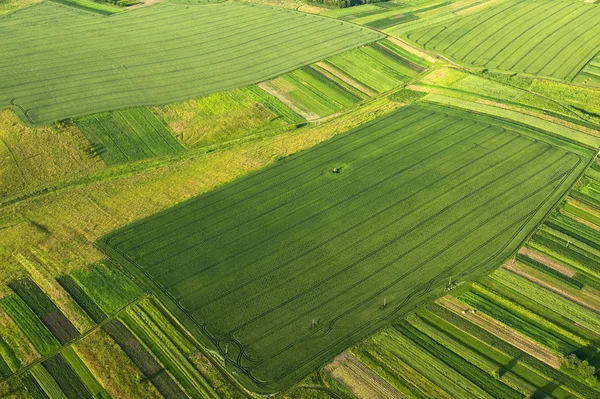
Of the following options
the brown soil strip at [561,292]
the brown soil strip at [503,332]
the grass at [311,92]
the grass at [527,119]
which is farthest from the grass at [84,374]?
the grass at [527,119]

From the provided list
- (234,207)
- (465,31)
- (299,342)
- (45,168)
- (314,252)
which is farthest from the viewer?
(465,31)

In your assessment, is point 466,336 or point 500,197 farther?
point 500,197

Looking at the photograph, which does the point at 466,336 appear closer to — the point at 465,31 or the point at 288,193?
the point at 288,193

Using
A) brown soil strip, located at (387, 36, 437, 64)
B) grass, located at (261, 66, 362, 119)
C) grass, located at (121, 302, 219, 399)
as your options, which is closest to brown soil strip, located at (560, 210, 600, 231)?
grass, located at (261, 66, 362, 119)

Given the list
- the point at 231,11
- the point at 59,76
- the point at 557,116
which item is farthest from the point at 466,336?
the point at 231,11

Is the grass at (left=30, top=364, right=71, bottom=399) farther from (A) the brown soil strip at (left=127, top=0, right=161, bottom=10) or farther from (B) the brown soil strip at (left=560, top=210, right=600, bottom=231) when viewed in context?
(A) the brown soil strip at (left=127, top=0, right=161, bottom=10)

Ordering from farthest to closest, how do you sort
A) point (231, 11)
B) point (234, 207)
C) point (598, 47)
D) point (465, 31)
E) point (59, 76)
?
point (231, 11) → point (465, 31) → point (598, 47) → point (59, 76) → point (234, 207)
